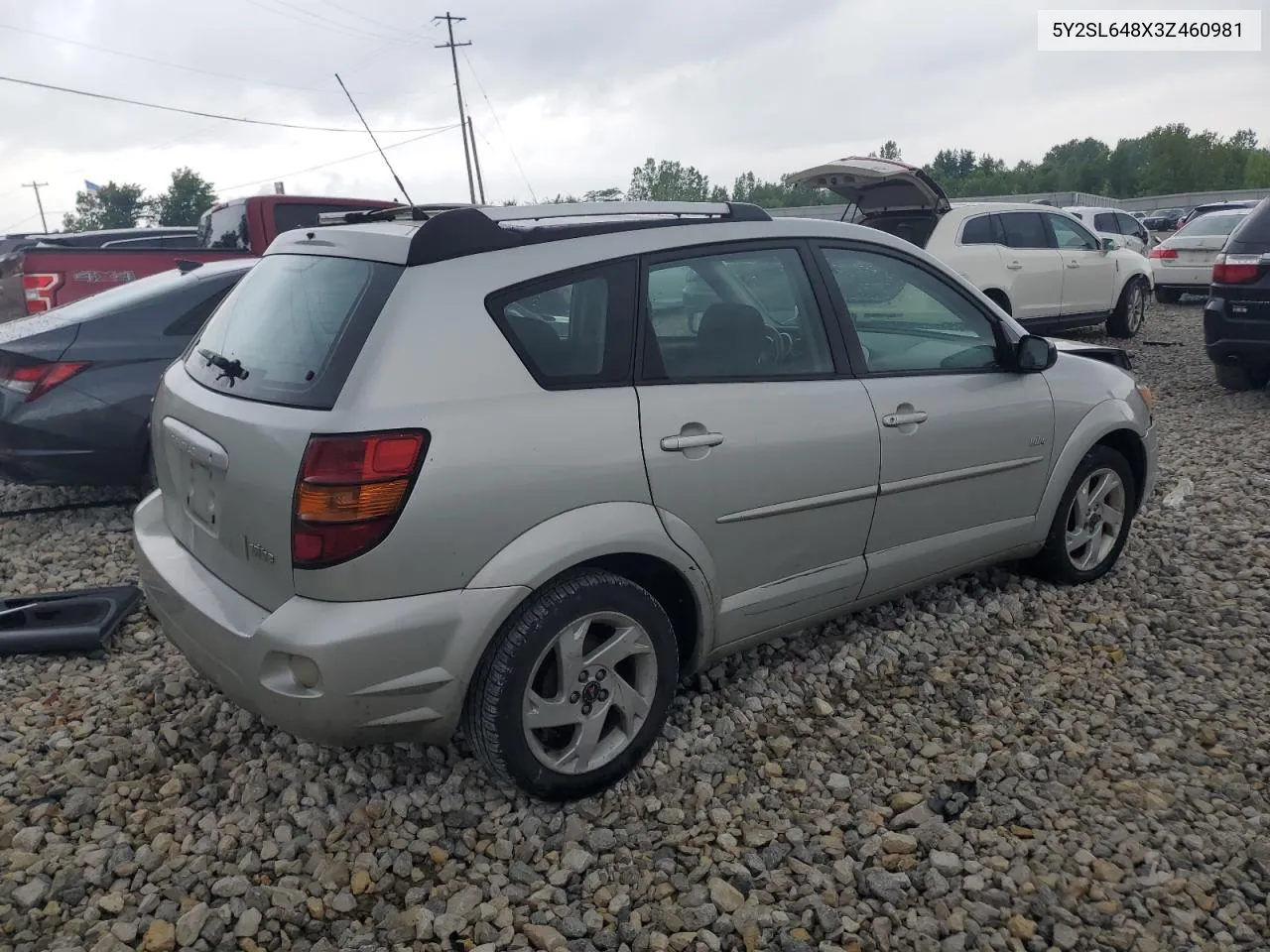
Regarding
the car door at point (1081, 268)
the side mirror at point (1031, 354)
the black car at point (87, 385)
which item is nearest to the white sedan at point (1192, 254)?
the car door at point (1081, 268)

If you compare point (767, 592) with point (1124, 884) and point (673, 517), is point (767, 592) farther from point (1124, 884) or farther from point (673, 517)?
point (1124, 884)

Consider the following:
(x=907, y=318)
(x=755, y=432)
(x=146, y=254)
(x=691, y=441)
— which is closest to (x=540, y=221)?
(x=691, y=441)

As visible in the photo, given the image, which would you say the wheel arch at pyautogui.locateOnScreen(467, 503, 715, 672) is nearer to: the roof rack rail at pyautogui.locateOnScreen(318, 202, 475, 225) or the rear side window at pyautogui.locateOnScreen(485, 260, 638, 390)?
the rear side window at pyautogui.locateOnScreen(485, 260, 638, 390)

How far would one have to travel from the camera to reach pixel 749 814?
292 centimetres

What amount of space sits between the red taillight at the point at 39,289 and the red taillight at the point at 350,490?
6854mm

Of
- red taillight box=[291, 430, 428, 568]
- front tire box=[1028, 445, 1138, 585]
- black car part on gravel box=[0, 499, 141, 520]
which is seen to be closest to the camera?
red taillight box=[291, 430, 428, 568]

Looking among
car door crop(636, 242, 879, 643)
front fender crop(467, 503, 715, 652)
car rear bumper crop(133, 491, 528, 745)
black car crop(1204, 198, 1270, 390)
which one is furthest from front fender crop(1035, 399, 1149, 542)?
black car crop(1204, 198, 1270, 390)

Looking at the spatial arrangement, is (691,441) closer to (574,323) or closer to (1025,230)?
(574,323)

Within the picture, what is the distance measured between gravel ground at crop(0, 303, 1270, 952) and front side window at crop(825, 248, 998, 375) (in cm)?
114

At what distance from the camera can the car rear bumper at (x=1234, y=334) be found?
7.84 m

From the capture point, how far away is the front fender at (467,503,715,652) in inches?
102

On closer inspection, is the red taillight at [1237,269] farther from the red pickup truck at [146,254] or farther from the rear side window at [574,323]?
the rear side window at [574,323]

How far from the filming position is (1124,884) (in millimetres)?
2588

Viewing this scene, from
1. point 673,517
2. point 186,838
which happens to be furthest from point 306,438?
point 186,838
